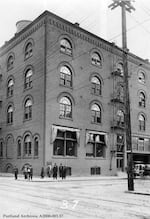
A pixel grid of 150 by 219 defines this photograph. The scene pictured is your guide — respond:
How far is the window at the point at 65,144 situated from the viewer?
1326 inches

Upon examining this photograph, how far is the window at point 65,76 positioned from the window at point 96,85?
13.6 feet

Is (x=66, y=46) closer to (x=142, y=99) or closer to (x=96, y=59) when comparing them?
(x=96, y=59)

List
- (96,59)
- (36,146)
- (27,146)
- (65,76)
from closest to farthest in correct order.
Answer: (36,146) → (27,146) → (65,76) → (96,59)

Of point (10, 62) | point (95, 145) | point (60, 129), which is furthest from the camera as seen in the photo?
point (10, 62)

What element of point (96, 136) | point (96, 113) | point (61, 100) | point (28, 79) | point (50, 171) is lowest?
point (50, 171)

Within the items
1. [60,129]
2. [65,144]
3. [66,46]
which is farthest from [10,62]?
[65,144]

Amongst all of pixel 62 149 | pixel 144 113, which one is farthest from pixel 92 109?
pixel 144 113

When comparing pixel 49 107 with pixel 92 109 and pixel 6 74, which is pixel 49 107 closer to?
pixel 92 109

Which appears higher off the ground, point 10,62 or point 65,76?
point 10,62

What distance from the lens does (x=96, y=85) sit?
129ft

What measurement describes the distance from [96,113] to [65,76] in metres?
6.92

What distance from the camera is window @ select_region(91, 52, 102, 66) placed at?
39750 mm

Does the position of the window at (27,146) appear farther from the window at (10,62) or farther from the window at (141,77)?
the window at (141,77)

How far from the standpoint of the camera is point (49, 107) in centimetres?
3281
